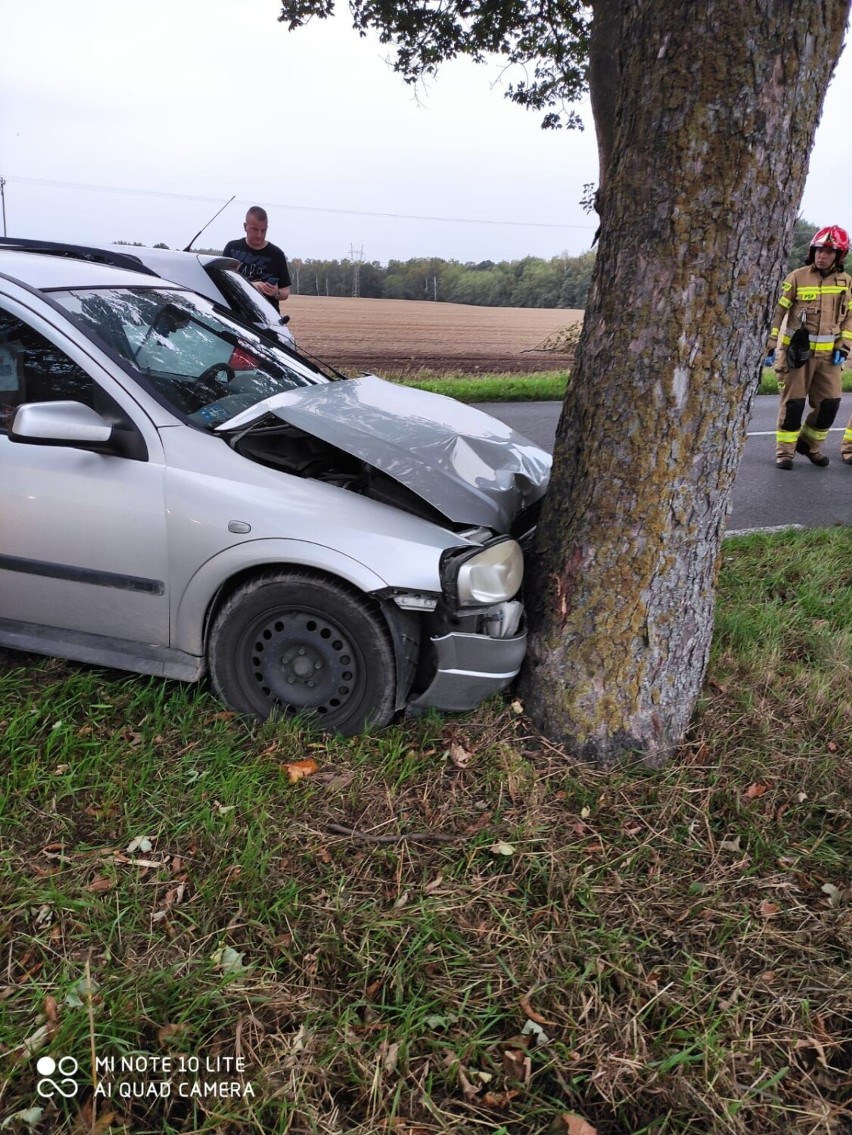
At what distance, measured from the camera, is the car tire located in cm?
295

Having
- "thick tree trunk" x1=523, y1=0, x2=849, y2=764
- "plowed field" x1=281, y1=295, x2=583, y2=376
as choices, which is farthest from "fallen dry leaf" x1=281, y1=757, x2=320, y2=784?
"plowed field" x1=281, y1=295, x2=583, y2=376

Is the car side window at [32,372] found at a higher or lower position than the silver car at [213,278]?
lower

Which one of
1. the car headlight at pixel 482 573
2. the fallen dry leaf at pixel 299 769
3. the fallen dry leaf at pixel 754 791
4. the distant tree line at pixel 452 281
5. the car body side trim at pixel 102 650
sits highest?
the distant tree line at pixel 452 281

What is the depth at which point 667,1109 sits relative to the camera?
1907 mm

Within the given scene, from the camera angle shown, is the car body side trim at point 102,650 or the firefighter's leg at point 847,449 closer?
the car body side trim at point 102,650

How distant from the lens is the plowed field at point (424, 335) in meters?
20.5

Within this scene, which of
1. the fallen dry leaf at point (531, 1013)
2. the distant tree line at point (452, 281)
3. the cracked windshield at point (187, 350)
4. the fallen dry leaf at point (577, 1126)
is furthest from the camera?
the distant tree line at point (452, 281)

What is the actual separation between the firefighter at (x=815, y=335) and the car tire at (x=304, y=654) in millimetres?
6229

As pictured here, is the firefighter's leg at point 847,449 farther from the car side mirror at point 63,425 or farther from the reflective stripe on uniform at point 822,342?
the car side mirror at point 63,425

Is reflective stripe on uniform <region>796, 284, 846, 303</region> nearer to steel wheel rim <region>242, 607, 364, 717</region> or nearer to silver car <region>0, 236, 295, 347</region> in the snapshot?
silver car <region>0, 236, 295, 347</region>

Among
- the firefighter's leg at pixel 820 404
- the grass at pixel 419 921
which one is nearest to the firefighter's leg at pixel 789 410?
the firefighter's leg at pixel 820 404

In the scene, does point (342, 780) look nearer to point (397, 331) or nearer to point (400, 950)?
point (400, 950)

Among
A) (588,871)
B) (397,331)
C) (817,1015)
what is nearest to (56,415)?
(588,871)

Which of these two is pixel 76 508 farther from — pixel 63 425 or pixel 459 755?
pixel 459 755
